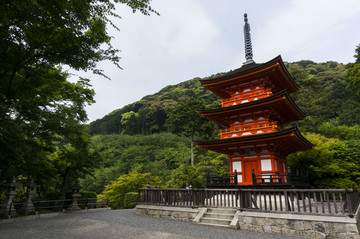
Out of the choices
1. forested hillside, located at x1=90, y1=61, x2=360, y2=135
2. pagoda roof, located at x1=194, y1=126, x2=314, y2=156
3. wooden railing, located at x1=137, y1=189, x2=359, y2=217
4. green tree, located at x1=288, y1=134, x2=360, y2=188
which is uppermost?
forested hillside, located at x1=90, y1=61, x2=360, y2=135

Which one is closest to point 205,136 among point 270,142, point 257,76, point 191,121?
point 191,121

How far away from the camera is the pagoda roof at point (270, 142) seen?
1255 centimetres

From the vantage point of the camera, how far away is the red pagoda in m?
13.6

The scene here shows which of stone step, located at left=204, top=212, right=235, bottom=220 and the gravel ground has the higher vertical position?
stone step, located at left=204, top=212, right=235, bottom=220

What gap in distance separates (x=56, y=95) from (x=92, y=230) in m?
8.57

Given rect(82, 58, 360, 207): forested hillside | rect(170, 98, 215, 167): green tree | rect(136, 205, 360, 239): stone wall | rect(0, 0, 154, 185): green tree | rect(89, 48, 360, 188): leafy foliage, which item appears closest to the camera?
rect(0, 0, 154, 185): green tree

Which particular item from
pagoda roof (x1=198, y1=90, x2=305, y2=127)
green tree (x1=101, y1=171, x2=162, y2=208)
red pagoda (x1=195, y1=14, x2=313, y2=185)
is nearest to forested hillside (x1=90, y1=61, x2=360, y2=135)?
pagoda roof (x1=198, y1=90, x2=305, y2=127)

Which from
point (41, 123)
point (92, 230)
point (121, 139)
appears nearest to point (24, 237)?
point (92, 230)

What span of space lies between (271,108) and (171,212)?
31.2ft

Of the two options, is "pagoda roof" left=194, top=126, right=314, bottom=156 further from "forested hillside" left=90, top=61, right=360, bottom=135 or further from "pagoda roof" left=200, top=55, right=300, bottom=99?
"forested hillside" left=90, top=61, right=360, bottom=135

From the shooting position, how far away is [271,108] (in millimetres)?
14422

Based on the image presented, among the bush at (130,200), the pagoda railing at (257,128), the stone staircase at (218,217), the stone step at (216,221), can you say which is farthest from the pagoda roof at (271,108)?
the bush at (130,200)

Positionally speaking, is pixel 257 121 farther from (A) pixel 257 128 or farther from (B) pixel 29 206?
(B) pixel 29 206

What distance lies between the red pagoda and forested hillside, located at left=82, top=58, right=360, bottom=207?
5919 mm
